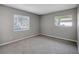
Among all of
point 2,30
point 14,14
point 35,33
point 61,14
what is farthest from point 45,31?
point 2,30

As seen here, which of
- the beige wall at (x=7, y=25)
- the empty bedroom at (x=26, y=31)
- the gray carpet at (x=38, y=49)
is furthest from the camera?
the beige wall at (x=7, y=25)

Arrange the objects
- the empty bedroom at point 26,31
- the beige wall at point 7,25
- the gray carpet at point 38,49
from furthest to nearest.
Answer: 1. the beige wall at point 7,25
2. the empty bedroom at point 26,31
3. the gray carpet at point 38,49

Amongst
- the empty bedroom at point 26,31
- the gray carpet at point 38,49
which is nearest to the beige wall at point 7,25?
the empty bedroom at point 26,31

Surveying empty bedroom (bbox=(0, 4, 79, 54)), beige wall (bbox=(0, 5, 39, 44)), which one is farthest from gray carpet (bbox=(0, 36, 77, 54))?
beige wall (bbox=(0, 5, 39, 44))

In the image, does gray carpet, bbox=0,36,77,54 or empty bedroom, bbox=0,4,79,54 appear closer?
gray carpet, bbox=0,36,77,54

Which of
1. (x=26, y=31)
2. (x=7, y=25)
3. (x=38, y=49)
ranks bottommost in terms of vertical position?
(x=38, y=49)

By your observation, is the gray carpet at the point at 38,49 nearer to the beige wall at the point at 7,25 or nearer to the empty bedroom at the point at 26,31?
the empty bedroom at the point at 26,31

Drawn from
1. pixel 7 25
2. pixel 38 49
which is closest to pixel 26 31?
pixel 7 25

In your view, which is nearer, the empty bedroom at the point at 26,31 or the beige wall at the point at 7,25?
the empty bedroom at the point at 26,31

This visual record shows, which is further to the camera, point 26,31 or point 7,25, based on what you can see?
point 26,31

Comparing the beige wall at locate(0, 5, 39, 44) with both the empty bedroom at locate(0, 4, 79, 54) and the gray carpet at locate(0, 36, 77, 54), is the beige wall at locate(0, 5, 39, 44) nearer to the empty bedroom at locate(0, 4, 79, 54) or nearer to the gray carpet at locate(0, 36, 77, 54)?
the empty bedroom at locate(0, 4, 79, 54)

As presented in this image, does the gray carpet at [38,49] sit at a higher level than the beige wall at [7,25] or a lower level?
lower

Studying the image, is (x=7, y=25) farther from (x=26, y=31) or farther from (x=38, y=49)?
(x=38, y=49)

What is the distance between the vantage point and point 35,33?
16.2 feet
